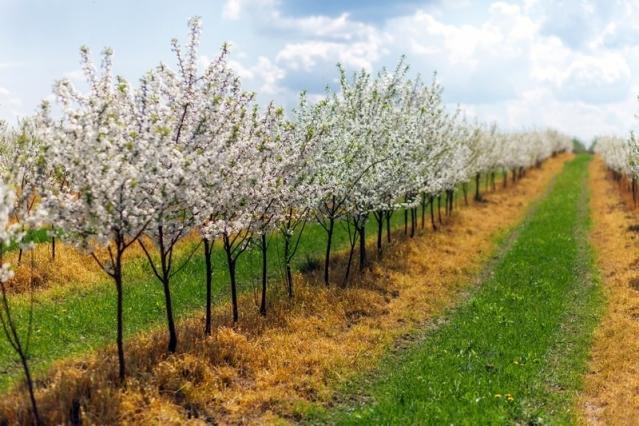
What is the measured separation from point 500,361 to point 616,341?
4.40m

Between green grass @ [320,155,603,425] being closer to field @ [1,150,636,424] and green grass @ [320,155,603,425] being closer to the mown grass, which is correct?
field @ [1,150,636,424]

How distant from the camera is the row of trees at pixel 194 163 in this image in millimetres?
11594

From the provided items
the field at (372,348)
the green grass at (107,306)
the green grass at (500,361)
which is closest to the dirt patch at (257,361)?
the field at (372,348)

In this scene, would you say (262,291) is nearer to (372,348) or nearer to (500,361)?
(372,348)

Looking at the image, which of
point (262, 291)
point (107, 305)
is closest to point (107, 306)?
point (107, 305)

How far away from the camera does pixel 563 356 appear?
17.0m

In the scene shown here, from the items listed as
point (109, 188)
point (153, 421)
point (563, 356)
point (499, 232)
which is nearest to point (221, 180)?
point (109, 188)

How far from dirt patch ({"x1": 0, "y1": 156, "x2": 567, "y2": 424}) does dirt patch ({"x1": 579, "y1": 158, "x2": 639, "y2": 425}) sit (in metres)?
5.55

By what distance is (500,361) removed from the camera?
1603 centimetres

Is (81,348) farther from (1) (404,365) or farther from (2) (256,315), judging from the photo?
(1) (404,365)

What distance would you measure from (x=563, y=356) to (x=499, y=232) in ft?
67.5

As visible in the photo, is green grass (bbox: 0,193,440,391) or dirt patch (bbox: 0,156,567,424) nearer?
dirt patch (bbox: 0,156,567,424)

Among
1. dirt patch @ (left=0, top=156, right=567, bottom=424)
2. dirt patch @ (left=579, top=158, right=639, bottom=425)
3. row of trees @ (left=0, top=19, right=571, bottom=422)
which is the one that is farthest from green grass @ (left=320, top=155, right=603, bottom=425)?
row of trees @ (left=0, top=19, right=571, bottom=422)

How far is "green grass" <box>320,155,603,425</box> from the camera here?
13.0 m
